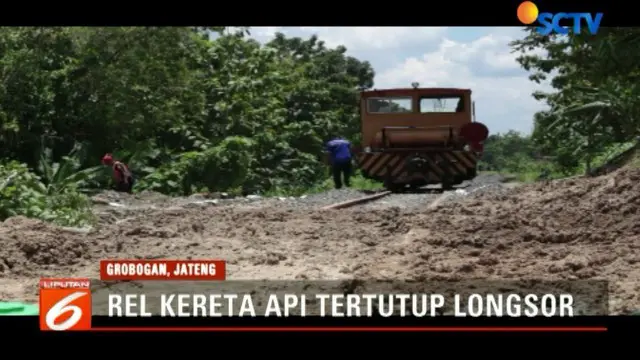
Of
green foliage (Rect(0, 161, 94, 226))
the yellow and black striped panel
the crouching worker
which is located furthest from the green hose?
the yellow and black striped panel

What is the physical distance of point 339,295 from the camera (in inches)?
138

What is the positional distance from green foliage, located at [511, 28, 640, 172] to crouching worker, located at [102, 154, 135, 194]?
14.0 ft

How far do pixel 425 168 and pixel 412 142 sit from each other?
1.12 ft

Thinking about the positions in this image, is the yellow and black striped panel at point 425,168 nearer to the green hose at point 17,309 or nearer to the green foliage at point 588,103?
the green foliage at point 588,103

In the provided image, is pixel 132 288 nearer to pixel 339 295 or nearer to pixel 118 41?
pixel 339 295

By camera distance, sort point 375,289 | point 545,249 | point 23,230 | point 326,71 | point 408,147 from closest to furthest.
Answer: point 375,289 < point 545,249 < point 23,230 < point 408,147 < point 326,71

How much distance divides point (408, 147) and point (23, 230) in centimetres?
586

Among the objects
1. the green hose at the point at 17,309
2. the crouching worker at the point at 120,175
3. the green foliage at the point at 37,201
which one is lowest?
the green hose at the point at 17,309

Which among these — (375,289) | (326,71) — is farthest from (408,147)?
(326,71)

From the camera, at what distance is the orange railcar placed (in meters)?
10.8

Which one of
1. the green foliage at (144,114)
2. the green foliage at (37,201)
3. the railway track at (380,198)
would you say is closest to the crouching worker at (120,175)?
the green foliage at (144,114)
